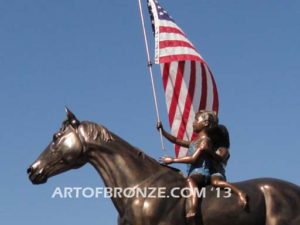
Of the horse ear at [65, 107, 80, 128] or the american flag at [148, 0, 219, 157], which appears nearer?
the horse ear at [65, 107, 80, 128]

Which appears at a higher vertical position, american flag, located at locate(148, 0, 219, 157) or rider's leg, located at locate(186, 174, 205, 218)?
american flag, located at locate(148, 0, 219, 157)

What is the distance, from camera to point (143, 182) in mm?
8969

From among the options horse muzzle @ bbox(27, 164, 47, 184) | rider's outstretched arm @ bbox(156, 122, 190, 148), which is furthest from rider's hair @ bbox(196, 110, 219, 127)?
horse muzzle @ bbox(27, 164, 47, 184)

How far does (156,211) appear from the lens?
Answer: 8.67 m

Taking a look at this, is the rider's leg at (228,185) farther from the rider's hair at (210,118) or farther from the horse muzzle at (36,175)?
the horse muzzle at (36,175)

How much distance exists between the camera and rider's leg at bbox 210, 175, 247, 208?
28.8 feet

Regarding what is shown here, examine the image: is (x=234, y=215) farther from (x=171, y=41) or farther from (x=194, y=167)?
(x=171, y=41)

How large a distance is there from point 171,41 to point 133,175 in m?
4.22

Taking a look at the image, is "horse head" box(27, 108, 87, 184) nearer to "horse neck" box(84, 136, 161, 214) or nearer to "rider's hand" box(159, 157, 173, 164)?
"horse neck" box(84, 136, 161, 214)

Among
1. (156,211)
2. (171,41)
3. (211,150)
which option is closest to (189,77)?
(171,41)

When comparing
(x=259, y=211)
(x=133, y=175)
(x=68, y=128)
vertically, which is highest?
(x=68, y=128)

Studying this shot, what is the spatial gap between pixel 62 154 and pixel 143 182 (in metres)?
1.14

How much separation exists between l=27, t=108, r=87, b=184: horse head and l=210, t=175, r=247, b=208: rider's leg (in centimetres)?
173

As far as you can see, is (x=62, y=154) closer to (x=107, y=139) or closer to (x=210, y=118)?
(x=107, y=139)
